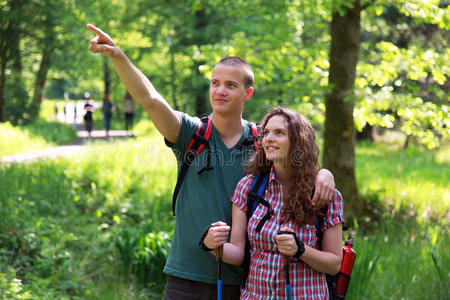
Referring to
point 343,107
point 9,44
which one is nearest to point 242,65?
point 343,107

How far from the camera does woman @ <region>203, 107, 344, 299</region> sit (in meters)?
2.13

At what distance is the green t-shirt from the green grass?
1.93m

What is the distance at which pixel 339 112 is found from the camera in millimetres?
7785

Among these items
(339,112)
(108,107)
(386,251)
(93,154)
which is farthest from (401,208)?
(108,107)

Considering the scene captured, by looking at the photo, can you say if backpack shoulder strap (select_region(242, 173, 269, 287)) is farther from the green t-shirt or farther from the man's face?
the man's face

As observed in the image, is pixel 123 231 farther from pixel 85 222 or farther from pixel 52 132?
pixel 52 132

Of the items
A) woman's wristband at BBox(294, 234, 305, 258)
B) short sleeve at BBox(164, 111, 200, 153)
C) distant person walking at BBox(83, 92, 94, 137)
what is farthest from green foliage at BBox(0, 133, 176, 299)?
woman's wristband at BBox(294, 234, 305, 258)

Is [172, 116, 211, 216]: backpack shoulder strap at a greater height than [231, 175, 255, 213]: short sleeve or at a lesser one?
greater

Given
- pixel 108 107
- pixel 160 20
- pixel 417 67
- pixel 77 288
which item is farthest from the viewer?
pixel 108 107

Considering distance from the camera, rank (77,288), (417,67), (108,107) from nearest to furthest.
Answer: (77,288) < (417,67) < (108,107)

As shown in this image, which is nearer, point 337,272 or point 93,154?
point 337,272

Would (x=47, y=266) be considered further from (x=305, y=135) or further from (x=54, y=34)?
(x=54, y=34)

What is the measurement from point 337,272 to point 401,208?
20.9ft

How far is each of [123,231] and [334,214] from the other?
12.4ft
